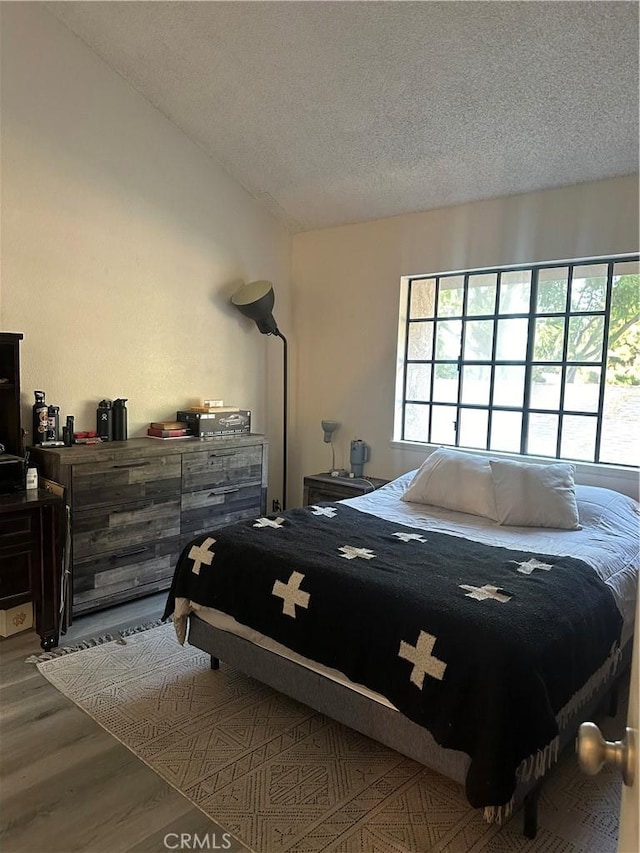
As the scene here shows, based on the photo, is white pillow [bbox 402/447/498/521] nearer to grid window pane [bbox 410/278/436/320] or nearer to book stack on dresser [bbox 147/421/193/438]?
grid window pane [bbox 410/278/436/320]

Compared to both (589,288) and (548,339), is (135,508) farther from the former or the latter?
(589,288)

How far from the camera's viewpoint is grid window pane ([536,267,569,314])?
138 inches

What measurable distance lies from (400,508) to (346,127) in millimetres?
2216

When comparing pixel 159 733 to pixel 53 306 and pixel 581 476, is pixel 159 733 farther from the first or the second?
pixel 581 476

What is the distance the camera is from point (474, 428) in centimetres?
395

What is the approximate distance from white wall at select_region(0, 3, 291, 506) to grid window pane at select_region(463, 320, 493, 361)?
5.31 feet

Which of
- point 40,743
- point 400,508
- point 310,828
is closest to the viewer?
point 310,828

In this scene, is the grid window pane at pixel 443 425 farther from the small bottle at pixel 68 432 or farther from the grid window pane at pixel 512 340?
the small bottle at pixel 68 432

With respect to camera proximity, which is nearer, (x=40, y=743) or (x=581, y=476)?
(x=40, y=743)

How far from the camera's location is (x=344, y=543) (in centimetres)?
252

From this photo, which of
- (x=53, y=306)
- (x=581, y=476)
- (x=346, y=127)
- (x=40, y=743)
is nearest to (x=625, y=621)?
(x=581, y=476)

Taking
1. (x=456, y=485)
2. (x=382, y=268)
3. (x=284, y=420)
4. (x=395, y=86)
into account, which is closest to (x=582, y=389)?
(x=456, y=485)

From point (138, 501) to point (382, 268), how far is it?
92.6 inches

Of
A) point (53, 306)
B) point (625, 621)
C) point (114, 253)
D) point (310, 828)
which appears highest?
point (114, 253)
